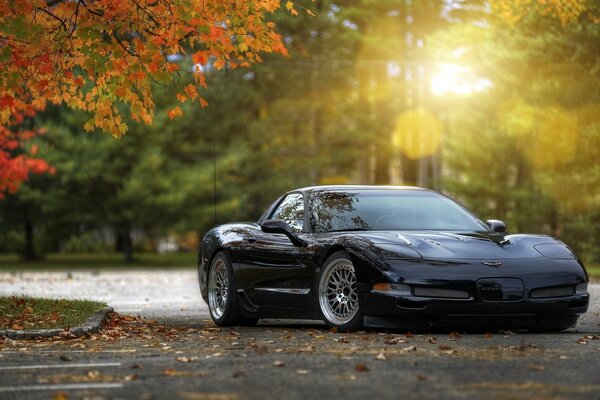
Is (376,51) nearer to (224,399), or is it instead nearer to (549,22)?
(549,22)

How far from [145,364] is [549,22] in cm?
2126

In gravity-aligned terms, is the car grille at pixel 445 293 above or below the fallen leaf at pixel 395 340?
above

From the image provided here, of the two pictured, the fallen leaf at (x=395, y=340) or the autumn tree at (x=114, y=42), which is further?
the autumn tree at (x=114, y=42)

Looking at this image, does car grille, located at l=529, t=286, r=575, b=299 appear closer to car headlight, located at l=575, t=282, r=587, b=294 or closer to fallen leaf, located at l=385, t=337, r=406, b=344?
car headlight, located at l=575, t=282, r=587, b=294

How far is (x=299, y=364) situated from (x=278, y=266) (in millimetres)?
3805

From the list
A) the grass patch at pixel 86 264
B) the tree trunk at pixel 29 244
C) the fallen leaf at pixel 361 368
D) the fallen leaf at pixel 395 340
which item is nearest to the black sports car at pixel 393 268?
the fallen leaf at pixel 395 340

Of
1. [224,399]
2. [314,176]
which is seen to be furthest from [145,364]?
[314,176]

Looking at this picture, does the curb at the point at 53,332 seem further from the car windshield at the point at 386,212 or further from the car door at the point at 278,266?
the car windshield at the point at 386,212

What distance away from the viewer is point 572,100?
28.6 meters

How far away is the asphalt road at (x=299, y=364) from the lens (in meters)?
6.76

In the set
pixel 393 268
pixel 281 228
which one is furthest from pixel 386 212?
pixel 393 268

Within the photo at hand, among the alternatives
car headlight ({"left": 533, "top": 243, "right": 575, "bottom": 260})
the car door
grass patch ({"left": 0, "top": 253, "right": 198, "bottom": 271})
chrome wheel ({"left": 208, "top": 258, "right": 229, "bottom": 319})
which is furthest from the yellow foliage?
car headlight ({"left": 533, "top": 243, "right": 575, "bottom": 260})

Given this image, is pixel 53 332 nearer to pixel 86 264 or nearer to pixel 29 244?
pixel 86 264

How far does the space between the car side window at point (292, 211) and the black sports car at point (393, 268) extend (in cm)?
2
